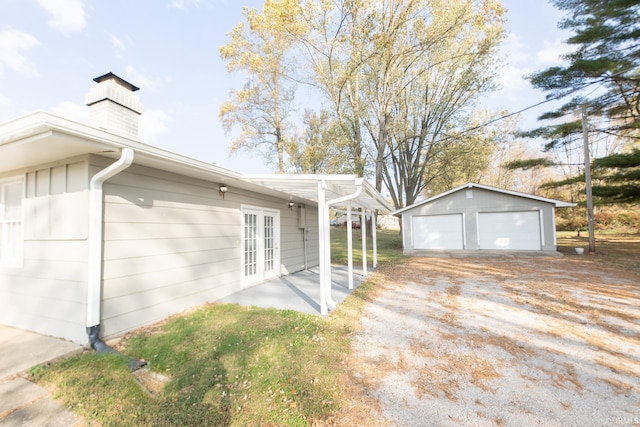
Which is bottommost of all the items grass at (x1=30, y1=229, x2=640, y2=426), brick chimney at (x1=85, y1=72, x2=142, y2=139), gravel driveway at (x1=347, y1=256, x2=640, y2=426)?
gravel driveway at (x1=347, y1=256, x2=640, y2=426)

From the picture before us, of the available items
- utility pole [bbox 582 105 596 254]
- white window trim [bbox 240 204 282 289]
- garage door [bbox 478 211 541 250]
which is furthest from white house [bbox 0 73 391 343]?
utility pole [bbox 582 105 596 254]

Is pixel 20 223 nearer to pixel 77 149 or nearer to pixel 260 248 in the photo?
pixel 77 149

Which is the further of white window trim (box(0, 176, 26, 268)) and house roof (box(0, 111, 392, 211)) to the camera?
white window trim (box(0, 176, 26, 268))

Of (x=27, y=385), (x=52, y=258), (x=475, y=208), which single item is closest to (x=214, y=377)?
(x=27, y=385)

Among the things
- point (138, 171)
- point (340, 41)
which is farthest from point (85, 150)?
point (340, 41)

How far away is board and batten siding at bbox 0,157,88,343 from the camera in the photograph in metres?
3.09

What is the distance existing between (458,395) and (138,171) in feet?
14.5

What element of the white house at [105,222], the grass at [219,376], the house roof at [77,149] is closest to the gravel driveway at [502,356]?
the grass at [219,376]

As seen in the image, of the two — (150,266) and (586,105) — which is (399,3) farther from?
(150,266)

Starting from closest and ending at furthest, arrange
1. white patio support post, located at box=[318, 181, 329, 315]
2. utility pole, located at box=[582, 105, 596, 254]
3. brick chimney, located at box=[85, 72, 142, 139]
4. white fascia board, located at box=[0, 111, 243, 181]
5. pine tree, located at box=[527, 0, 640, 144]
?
1. white fascia board, located at box=[0, 111, 243, 181]
2. brick chimney, located at box=[85, 72, 142, 139]
3. white patio support post, located at box=[318, 181, 329, 315]
4. pine tree, located at box=[527, 0, 640, 144]
5. utility pole, located at box=[582, 105, 596, 254]

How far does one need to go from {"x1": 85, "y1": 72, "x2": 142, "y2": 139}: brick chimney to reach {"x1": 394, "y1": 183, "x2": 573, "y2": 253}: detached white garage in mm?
11704

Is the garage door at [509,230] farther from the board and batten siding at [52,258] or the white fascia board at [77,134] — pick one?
the board and batten siding at [52,258]

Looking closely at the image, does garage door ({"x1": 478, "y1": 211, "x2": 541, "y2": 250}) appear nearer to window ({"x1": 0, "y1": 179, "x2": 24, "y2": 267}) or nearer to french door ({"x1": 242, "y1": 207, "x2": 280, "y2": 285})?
french door ({"x1": 242, "y1": 207, "x2": 280, "y2": 285})

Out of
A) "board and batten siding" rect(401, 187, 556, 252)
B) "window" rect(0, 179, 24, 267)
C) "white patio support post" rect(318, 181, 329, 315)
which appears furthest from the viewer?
"board and batten siding" rect(401, 187, 556, 252)
